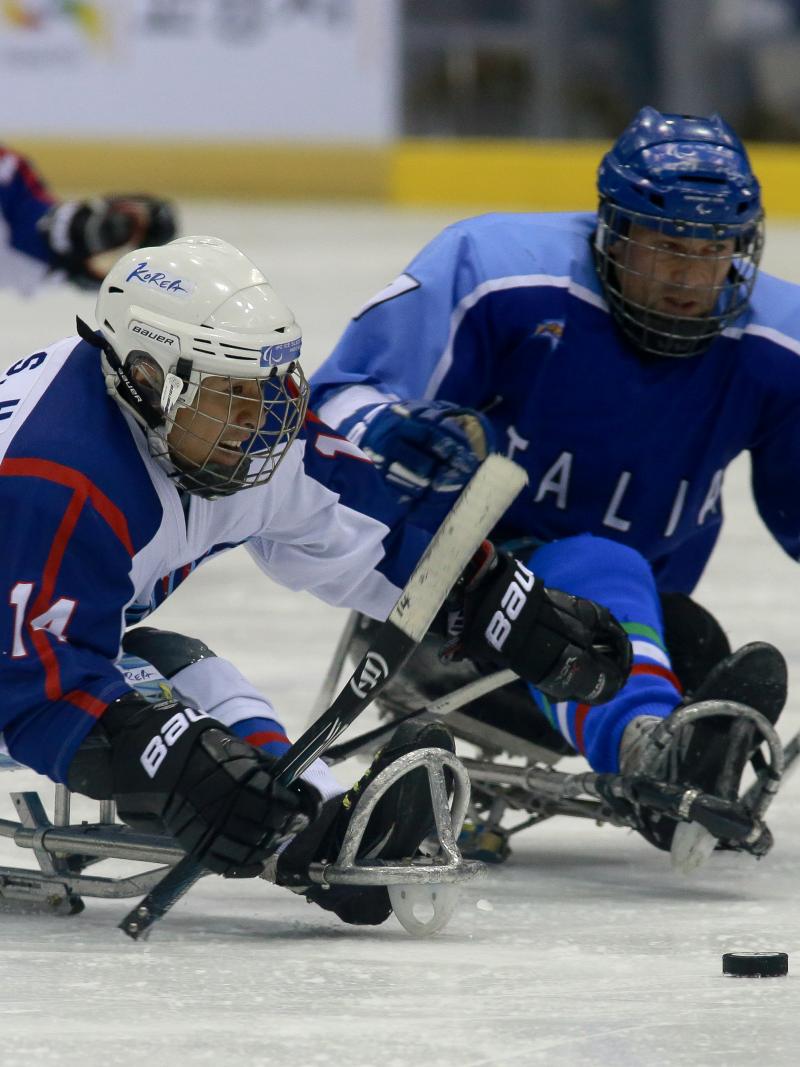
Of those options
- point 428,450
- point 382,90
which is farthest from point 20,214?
point 382,90

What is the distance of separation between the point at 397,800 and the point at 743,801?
24.5 inches

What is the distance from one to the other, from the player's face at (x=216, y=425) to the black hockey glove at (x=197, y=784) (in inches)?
11.9

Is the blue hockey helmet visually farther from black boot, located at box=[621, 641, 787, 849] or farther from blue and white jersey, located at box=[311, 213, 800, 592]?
black boot, located at box=[621, 641, 787, 849]

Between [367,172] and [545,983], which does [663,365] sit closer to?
[545,983]

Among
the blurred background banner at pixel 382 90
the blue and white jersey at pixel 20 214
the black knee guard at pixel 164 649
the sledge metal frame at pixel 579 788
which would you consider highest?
the black knee guard at pixel 164 649

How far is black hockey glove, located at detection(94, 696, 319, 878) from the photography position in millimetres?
2529

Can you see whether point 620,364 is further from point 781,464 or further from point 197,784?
point 197,784

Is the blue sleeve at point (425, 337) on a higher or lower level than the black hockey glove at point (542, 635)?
higher

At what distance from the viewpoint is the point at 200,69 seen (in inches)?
536

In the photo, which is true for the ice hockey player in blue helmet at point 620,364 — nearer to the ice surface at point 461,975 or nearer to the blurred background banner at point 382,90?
the ice surface at point 461,975

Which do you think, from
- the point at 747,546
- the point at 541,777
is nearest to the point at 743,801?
the point at 541,777

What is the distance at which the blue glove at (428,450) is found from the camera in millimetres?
3025

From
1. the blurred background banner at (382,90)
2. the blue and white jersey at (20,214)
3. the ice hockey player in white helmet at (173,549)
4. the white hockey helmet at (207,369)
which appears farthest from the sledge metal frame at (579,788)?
the blurred background banner at (382,90)

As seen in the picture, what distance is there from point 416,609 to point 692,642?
2.82 feet
